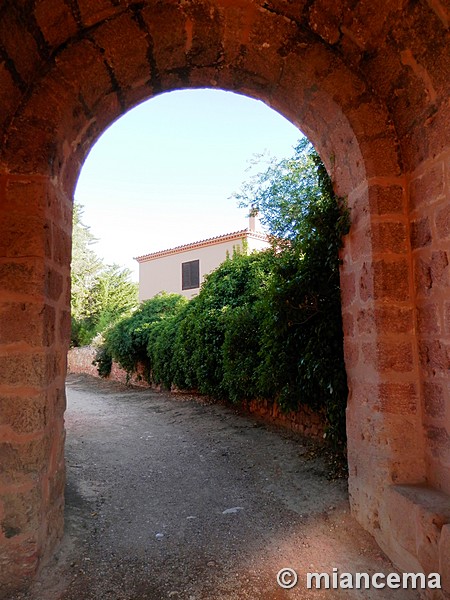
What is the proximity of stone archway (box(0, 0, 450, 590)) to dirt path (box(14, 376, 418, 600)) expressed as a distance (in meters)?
0.22

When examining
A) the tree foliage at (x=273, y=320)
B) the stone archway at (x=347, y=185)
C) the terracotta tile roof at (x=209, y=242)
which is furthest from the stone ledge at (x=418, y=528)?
the terracotta tile roof at (x=209, y=242)

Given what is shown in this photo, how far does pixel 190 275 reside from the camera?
19016mm

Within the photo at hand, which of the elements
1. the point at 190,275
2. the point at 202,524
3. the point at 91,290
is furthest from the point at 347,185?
the point at 91,290

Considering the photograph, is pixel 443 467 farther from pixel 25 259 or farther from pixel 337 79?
pixel 25 259

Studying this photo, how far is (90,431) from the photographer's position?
5621 millimetres

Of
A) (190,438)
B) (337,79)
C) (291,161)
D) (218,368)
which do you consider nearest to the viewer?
(337,79)

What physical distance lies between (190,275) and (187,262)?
2.19 ft

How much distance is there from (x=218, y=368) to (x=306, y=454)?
123 inches

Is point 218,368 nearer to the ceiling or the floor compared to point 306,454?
nearer to the ceiling

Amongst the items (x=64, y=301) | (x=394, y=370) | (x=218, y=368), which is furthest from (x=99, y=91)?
(x=218, y=368)

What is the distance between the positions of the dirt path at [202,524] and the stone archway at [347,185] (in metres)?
0.22

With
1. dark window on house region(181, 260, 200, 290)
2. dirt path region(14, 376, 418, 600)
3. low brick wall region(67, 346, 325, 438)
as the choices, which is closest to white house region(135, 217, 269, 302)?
dark window on house region(181, 260, 200, 290)

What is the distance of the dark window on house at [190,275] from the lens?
18.7 meters

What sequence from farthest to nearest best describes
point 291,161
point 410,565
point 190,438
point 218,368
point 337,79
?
point 291,161 → point 218,368 → point 190,438 → point 337,79 → point 410,565
